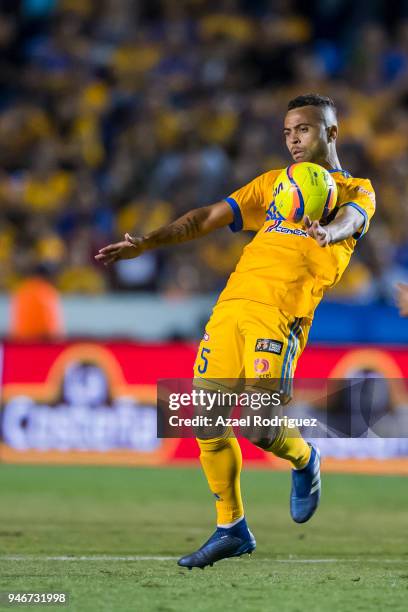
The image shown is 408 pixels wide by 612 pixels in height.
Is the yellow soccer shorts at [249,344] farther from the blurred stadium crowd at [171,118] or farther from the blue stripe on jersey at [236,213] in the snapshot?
the blurred stadium crowd at [171,118]

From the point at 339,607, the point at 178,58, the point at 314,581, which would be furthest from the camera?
the point at 178,58

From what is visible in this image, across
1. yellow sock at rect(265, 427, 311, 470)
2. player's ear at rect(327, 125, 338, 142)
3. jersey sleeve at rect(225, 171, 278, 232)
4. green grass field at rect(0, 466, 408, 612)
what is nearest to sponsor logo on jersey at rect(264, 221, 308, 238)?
jersey sleeve at rect(225, 171, 278, 232)

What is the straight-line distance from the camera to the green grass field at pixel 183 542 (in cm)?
541

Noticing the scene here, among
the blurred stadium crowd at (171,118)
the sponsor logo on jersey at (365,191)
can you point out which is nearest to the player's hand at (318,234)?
the sponsor logo on jersey at (365,191)

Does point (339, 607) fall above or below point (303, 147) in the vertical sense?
below

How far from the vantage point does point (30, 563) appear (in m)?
6.37

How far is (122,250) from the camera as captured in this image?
6176 millimetres

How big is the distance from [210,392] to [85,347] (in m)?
6.29

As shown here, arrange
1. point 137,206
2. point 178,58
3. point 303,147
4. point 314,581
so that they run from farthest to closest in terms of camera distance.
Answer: point 178,58 < point 137,206 < point 303,147 < point 314,581

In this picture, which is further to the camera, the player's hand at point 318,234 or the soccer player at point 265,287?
the soccer player at point 265,287

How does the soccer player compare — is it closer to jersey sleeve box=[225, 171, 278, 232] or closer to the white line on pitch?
jersey sleeve box=[225, 171, 278, 232]

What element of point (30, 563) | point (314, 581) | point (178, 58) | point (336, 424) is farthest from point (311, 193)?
point (178, 58)

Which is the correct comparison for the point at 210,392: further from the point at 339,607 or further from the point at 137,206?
the point at 137,206

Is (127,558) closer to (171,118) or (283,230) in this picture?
(283,230)
